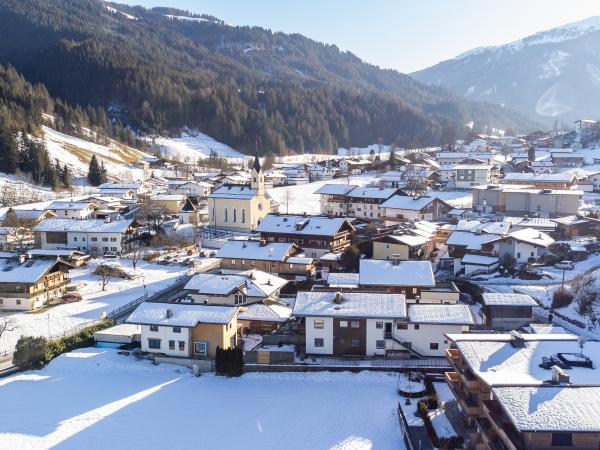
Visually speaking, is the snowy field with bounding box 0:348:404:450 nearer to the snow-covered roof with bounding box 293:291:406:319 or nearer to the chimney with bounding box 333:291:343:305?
the snow-covered roof with bounding box 293:291:406:319

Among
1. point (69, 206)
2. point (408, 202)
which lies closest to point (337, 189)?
point (408, 202)

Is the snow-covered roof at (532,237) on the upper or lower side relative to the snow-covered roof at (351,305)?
upper

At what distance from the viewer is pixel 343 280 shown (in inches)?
1190

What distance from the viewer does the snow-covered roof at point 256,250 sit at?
3491 centimetres

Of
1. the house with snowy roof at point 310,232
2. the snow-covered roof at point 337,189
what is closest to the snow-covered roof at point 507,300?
the house with snowy roof at point 310,232

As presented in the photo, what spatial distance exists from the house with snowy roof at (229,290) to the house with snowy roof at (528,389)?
11996 mm

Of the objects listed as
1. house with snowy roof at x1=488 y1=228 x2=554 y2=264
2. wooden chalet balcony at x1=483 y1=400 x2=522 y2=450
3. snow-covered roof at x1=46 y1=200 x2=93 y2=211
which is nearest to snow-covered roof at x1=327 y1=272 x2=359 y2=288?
house with snowy roof at x1=488 y1=228 x2=554 y2=264

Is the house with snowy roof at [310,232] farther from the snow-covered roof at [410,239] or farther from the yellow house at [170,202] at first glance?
the yellow house at [170,202]

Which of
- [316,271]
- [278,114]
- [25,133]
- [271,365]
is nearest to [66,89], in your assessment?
[278,114]

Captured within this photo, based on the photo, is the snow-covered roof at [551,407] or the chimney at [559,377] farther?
the chimney at [559,377]

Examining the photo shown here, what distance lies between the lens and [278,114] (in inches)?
5443

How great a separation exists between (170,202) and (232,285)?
33.5m

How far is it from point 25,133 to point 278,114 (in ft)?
243

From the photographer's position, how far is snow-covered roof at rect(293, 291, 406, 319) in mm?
22983
